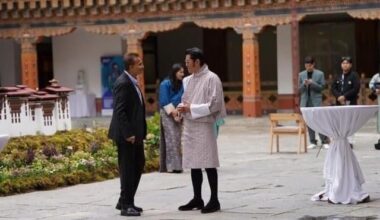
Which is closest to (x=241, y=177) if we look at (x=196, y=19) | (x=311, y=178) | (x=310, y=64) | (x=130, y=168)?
(x=311, y=178)

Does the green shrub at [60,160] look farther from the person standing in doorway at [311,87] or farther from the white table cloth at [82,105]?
the white table cloth at [82,105]

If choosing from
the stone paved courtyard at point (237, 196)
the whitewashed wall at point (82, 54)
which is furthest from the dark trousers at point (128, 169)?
the whitewashed wall at point (82, 54)

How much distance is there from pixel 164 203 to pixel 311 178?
276cm

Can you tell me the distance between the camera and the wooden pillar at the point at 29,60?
1289 inches

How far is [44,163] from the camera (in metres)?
13.2

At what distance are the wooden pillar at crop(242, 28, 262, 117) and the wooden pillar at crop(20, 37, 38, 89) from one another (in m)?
7.87

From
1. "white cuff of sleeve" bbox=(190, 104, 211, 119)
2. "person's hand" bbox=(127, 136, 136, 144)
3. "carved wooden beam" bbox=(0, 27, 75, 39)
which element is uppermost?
"carved wooden beam" bbox=(0, 27, 75, 39)

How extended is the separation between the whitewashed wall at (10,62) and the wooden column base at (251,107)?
10.6 metres

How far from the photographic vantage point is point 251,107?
28812mm

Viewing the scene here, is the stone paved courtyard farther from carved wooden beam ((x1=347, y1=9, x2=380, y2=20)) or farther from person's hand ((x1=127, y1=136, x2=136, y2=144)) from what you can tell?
carved wooden beam ((x1=347, y1=9, x2=380, y2=20))

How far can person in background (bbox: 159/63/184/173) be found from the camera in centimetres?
1365

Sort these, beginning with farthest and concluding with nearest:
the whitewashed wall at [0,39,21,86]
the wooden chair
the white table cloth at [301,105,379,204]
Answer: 1. the whitewashed wall at [0,39,21,86]
2. the wooden chair
3. the white table cloth at [301,105,379,204]

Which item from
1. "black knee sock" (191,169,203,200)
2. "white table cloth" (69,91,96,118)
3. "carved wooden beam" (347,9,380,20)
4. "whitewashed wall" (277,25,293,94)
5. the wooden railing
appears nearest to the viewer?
"black knee sock" (191,169,203,200)

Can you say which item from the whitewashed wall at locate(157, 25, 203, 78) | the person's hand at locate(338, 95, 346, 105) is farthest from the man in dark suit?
the whitewashed wall at locate(157, 25, 203, 78)
